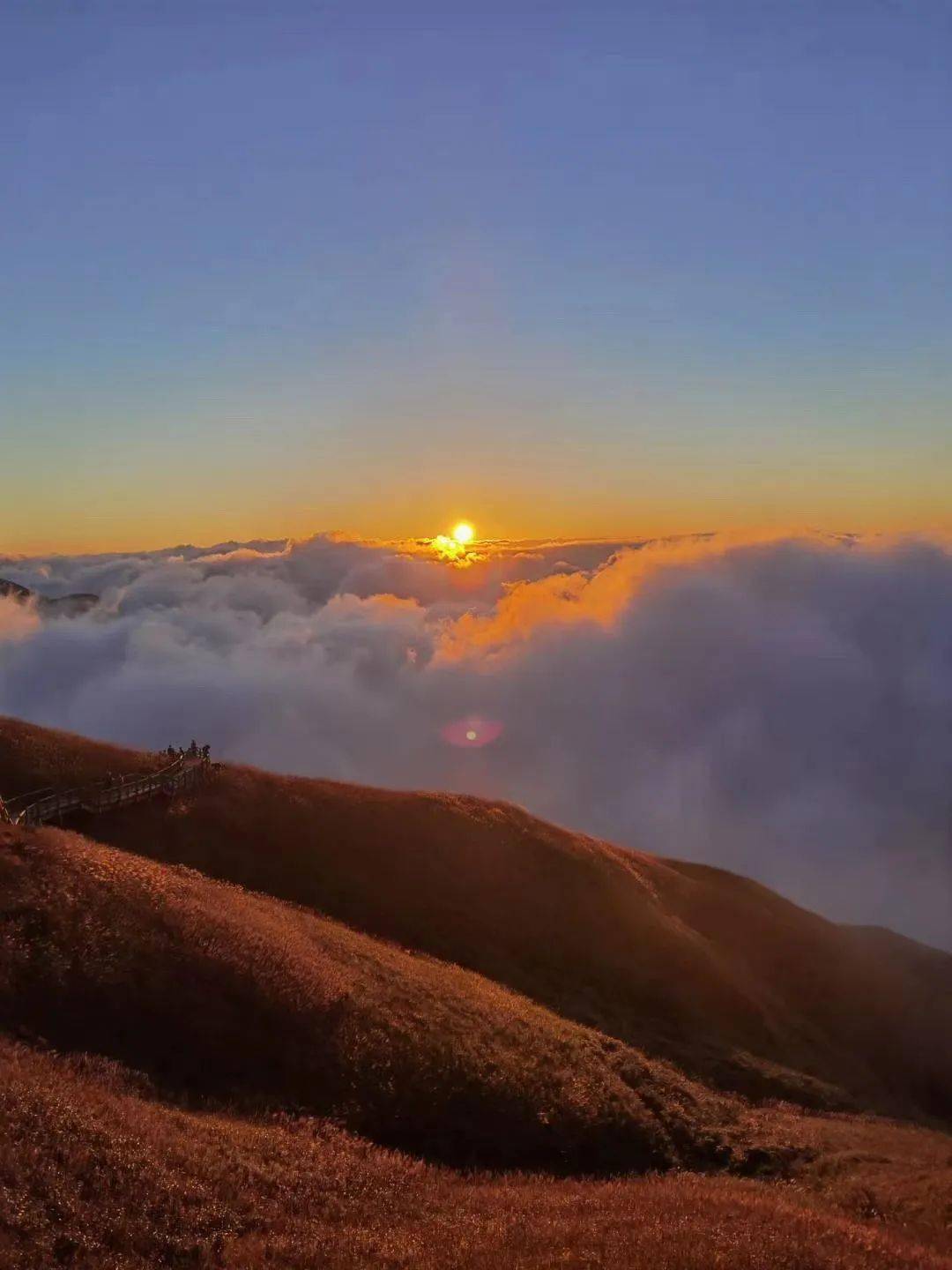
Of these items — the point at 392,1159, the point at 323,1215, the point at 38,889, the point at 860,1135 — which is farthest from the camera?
the point at 860,1135

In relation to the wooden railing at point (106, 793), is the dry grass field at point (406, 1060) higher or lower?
lower

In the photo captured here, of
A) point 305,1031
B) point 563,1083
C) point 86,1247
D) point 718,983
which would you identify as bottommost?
point 718,983

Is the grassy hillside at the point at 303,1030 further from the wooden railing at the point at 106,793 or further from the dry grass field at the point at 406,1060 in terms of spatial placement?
the wooden railing at the point at 106,793

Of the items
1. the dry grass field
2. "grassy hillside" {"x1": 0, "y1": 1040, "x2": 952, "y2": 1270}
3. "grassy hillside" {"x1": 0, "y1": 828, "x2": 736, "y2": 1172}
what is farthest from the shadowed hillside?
"grassy hillside" {"x1": 0, "y1": 1040, "x2": 952, "y2": 1270}

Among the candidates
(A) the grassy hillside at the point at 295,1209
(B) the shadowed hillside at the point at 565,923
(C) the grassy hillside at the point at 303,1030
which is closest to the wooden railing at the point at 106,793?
(B) the shadowed hillside at the point at 565,923

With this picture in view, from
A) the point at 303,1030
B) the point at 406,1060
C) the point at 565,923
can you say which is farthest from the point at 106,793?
the point at 565,923

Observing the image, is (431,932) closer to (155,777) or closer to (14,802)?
(155,777)

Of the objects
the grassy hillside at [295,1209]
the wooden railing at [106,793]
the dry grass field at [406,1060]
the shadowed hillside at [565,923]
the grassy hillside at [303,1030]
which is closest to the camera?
the grassy hillside at [295,1209]

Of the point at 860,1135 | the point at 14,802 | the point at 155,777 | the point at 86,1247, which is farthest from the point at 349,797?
the point at 86,1247
